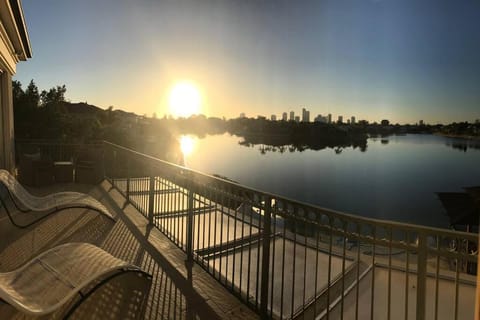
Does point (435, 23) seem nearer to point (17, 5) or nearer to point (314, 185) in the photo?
point (314, 185)

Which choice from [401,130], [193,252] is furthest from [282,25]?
[401,130]

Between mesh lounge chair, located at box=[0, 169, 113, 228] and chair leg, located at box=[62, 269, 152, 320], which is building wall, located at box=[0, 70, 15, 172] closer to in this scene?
mesh lounge chair, located at box=[0, 169, 113, 228]

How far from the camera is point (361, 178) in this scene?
5031 centimetres

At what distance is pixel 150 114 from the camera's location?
67750 millimetres

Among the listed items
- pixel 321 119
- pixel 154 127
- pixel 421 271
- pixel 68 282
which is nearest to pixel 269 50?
pixel 154 127

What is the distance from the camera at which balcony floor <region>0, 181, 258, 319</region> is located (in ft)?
9.73

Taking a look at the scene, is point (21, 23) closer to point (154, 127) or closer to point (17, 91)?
point (17, 91)

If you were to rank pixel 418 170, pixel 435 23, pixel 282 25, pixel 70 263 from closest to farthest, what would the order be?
pixel 70 263
pixel 282 25
pixel 435 23
pixel 418 170

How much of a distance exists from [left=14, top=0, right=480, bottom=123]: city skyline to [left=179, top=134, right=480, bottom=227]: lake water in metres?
10.4

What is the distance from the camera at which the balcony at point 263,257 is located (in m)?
1.90

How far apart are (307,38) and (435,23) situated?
10996 mm

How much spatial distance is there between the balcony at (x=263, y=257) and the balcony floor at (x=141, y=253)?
0.04ft

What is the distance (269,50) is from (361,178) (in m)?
28.4

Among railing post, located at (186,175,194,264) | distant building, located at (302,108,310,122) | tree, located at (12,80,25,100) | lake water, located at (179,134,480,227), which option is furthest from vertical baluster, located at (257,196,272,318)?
distant building, located at (302,108,310,122)
